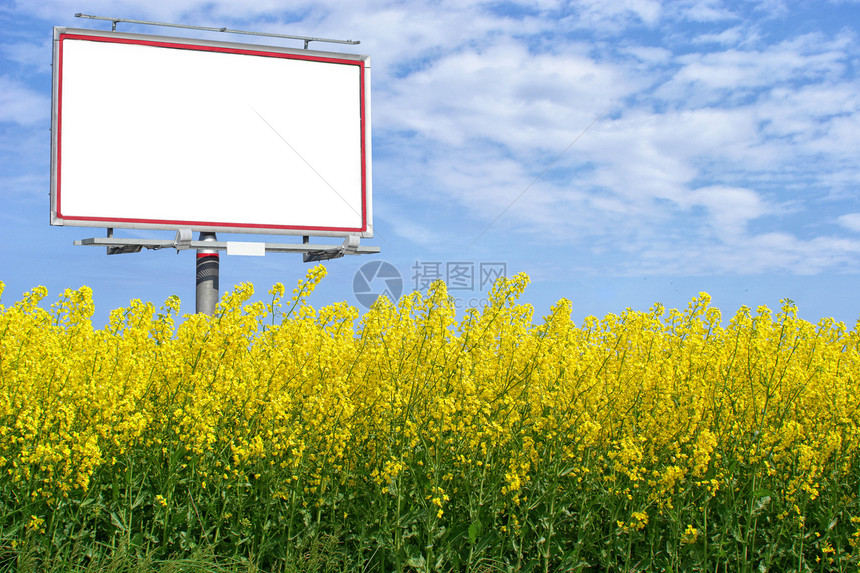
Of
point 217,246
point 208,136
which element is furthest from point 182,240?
point 208,136

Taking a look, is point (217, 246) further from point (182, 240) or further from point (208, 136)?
point (208, 136)

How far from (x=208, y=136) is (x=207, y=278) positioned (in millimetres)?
2311

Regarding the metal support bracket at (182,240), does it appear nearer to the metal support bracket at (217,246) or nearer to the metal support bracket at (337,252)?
the metal support bracket at (217,246)

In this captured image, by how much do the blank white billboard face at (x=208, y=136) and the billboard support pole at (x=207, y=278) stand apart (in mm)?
476

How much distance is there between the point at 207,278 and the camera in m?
11.0

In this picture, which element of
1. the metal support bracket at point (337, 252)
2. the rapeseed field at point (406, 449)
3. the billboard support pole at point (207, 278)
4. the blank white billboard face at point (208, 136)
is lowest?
the rapeseed field at point (406, 449)

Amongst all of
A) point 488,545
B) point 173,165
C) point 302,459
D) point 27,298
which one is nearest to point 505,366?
point 488,545

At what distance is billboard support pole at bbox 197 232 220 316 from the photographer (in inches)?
433

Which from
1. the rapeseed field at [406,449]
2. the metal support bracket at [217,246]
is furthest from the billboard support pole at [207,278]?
the rapeseed field at [406,449]

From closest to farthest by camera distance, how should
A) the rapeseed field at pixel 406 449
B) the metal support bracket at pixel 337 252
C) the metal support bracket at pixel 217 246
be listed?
the rapeseed field at pixel 406 449 → the metal support bracket at pixel 217 246 → the metal support bracket at pixel 337 252

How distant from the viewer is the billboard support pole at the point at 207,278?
11.0 meters

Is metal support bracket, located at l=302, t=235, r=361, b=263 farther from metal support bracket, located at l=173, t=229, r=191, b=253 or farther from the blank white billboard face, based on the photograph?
metal support bracket, located at l=173, t=229, r=191, b=253

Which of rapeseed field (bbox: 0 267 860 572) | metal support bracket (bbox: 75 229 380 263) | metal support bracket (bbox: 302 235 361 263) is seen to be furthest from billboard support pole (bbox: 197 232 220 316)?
rapeseed field (bbox: 0 267 860 572)

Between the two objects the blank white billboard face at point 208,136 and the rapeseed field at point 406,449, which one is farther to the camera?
A: the blank white billboard face at point 208,136
